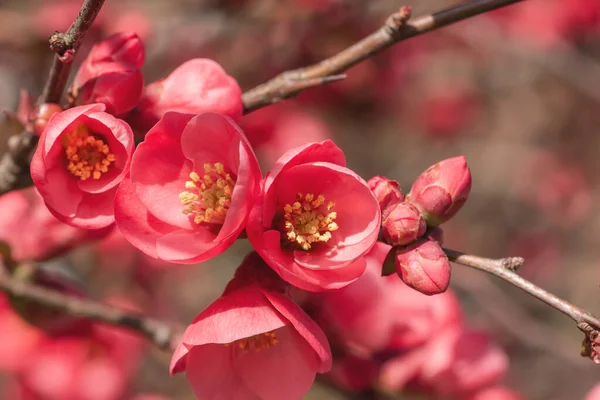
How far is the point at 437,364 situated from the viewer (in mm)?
1529

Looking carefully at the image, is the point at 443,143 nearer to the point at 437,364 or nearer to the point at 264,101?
the point at 437,364

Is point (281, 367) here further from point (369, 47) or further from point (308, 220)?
point (369, 47)

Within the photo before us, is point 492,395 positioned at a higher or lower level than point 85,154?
lower

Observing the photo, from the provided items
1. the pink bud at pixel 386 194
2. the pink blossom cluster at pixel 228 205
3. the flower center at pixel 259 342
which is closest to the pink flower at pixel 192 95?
the pink blossom cluster at pixel 228 205

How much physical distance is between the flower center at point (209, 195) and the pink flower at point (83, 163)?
0.37ft

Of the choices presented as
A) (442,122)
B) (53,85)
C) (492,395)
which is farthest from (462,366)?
(442,122)

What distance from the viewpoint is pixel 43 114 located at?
1038 mm

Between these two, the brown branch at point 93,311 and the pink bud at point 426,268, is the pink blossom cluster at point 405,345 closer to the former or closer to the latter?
the brown branch at point 93,311

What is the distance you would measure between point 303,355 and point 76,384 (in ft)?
3.46

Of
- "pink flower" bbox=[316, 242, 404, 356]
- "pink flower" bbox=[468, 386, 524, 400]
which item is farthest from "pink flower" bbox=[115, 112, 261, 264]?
"pink flower" bbox=[468, 386, 524, 400]

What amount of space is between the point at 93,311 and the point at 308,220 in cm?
69

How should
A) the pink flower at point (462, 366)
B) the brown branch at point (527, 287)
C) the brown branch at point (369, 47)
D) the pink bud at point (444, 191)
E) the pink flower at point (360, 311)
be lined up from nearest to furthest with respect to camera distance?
the brown branch at point (527, 287), the pink bud at point (444, 191), the brown branch at point (369, 47), the pink flower at point (360, 311), the pink flower at point (462, 366)

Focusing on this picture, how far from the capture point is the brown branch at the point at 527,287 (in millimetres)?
885

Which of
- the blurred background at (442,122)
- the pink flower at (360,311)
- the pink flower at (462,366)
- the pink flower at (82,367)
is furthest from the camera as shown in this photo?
the blurred background at (442,122)
